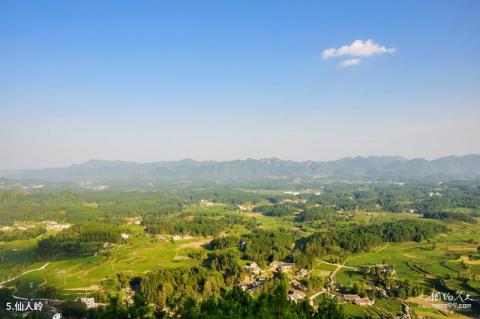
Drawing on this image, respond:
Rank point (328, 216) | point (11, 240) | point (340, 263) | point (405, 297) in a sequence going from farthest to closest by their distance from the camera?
1. point (328, 216)
2. point (11, 240)
3. point (340, 263)
4. point (405, 297)

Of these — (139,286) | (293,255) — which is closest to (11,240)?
(139,286)

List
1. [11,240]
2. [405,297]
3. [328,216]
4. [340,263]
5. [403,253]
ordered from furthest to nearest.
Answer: [328,216] < [11,240] < [403,253] < [340,263] < [405,297]

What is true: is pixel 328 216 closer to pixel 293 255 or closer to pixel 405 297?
pixel 293 255

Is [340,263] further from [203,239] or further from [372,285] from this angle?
[203,239]

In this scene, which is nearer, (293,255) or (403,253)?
(293,255)

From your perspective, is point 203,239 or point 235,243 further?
point 203,239

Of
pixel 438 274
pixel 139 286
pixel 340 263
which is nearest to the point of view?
pixel 139 286

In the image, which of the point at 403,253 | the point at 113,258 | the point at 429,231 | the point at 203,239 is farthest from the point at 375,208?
the point at 113,258

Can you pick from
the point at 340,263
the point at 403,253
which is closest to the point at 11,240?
the point at 340,263

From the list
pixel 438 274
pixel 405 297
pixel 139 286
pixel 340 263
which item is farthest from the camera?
pixel 340 263
